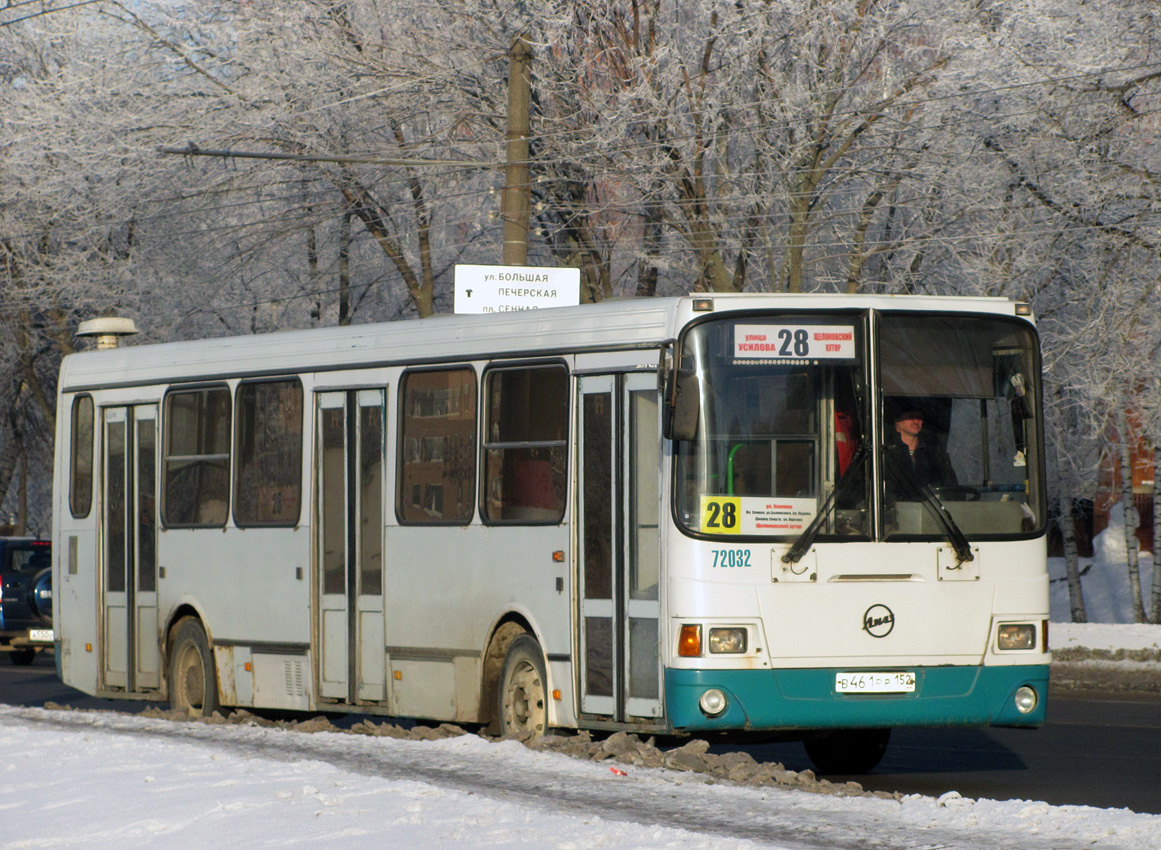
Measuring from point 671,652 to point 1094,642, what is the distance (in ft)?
43.9

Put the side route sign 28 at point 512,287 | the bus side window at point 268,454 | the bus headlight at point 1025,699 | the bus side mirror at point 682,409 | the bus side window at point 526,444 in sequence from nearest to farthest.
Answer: the bus side mirror at point 682,409 → the bus headlight at point 1025,699 → the bus side window at point 526,444 → the bus side window at point 268,454 → the side route sign 28 at point 512,287

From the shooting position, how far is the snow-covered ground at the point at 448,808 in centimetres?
739

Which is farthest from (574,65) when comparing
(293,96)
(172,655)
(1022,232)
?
(172,655)

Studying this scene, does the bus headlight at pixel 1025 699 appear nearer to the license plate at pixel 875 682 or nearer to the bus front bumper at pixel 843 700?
the bus front bumper at pixel 843 700

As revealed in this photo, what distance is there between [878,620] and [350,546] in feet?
13.4

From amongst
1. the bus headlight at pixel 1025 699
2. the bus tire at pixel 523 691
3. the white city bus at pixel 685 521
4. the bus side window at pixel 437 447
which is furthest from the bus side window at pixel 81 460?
the bus headlight at pixel 1025 699

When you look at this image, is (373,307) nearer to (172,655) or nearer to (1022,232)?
(1022,232)

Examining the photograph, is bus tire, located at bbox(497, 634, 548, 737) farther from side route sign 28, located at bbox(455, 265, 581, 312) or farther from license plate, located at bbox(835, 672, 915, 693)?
side route sign 28, located at bbox(455, 265, 581, 312)

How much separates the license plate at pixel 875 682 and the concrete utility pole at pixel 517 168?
8.96 meters

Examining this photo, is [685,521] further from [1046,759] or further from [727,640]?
[1046,759]

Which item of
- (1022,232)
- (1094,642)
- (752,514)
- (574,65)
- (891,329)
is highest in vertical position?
(574,65)

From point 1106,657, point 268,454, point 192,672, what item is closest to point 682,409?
point 268,454

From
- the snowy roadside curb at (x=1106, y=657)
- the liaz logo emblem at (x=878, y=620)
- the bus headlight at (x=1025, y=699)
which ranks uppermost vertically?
the liaz logo emblem at (x=878, y=620)

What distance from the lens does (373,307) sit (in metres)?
31.5
